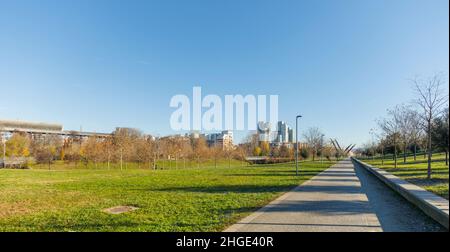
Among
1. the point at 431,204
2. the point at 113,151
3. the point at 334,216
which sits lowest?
the point at 334,216

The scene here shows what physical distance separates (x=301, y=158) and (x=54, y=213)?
67.2 meters

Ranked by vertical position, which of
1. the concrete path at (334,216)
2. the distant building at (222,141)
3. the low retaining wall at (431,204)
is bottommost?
the concrete path at (334,216)

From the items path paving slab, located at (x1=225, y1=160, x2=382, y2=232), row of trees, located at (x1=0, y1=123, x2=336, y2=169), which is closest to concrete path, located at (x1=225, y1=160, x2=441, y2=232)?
path paving slab, located at (x1=225, y1=160, x2=382, y2=232)

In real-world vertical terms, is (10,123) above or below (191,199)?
above

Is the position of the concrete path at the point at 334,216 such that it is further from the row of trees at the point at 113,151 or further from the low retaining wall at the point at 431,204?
the row of trees at the point at 113,151

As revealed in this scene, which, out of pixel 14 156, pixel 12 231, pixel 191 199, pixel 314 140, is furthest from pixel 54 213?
pixel 314 140

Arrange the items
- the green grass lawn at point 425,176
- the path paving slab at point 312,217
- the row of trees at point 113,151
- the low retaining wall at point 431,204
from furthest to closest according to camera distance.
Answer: the row of trees at point 113,151, the green grass lawn at point 425,176, the low retaining wall at point 431,204, the path paving slab at point 312,217

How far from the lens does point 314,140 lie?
200ft

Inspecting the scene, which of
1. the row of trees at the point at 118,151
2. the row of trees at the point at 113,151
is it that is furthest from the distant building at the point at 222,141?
the row of trees at the point at 113,151

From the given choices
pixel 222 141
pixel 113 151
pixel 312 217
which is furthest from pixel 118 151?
pixel 222 141

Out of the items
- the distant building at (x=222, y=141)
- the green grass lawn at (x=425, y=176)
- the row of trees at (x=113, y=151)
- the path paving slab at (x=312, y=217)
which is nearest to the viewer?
the path paving slab at (x=312, y=217)

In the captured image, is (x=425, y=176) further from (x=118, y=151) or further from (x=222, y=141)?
(x=222, y=141)

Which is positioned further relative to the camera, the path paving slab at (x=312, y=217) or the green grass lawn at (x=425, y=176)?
the green grass lawn at (x=425, y=176)
